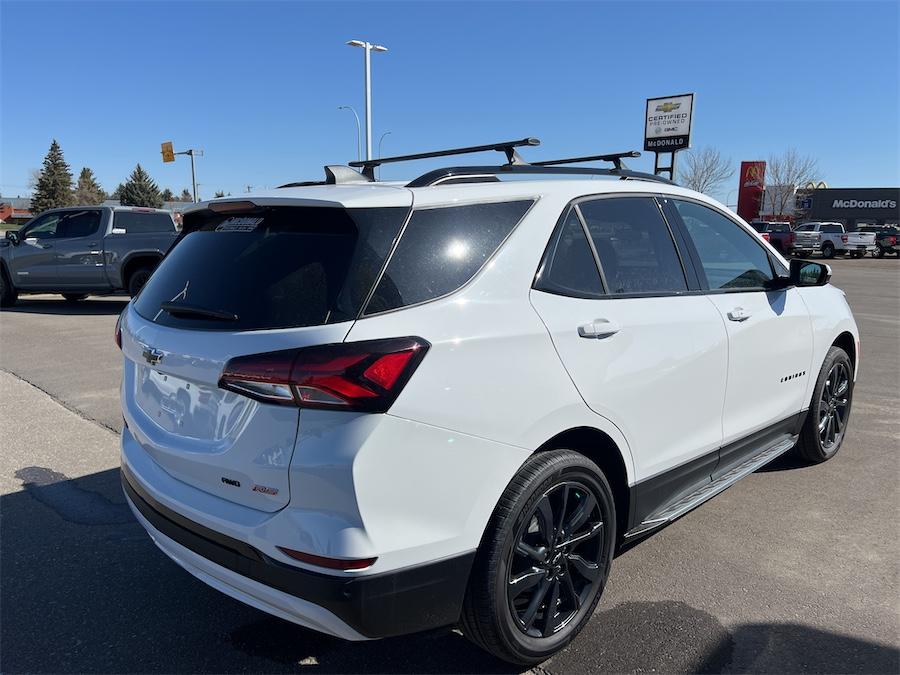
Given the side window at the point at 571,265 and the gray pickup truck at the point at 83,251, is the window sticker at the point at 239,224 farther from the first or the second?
the gray pickup truck at the point at 83,251

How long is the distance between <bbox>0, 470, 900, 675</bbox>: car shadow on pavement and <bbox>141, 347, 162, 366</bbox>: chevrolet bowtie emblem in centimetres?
115

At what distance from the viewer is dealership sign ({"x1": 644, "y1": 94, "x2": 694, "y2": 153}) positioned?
2767cm

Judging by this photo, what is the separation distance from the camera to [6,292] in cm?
1282

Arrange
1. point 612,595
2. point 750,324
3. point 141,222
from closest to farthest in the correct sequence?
point 612,595 < point 750,324 < point 141,222

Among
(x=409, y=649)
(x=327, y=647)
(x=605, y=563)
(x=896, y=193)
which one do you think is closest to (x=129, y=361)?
(x=327, y=647)

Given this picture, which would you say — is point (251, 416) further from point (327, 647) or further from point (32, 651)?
point (32, 651)

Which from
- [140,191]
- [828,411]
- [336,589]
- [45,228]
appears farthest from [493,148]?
[140,191]

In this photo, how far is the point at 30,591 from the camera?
3.00m

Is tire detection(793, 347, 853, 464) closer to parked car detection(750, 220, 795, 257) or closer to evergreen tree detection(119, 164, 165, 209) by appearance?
parked car detection(750, 220, 795, 257)

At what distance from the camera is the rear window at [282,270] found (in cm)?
208

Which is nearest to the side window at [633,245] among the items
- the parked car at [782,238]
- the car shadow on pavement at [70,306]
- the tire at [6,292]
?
the car shadow on pavement at [70,306]

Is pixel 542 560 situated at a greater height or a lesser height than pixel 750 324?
lesser

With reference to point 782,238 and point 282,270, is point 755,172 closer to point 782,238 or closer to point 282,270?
point 782,238

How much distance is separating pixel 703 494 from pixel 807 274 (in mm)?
1641
